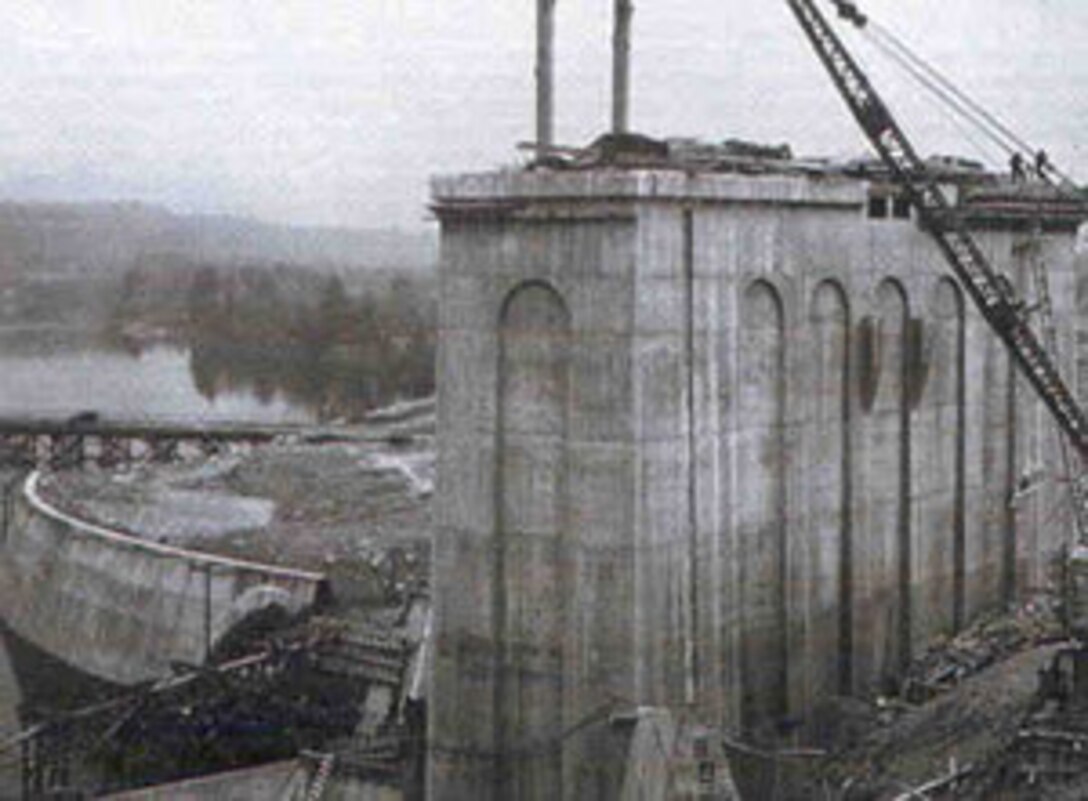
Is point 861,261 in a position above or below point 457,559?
above

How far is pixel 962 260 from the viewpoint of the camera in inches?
1296

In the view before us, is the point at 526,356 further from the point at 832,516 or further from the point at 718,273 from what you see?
the point at 832,516

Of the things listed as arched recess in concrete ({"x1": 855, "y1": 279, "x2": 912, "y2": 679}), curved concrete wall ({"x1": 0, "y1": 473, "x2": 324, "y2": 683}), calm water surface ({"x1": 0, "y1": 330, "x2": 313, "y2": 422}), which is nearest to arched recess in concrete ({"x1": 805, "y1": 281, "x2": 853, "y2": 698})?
arched recess in concrete ({"x1": 855, "y1": 279, "x2": 912, "y2": 679})

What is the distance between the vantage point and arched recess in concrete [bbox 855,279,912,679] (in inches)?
1224

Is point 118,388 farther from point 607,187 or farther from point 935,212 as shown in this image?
point 607,187

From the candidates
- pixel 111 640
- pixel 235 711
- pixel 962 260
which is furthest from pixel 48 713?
pixel 962 260

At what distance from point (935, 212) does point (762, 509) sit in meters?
8.20

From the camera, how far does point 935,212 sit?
3231 cm

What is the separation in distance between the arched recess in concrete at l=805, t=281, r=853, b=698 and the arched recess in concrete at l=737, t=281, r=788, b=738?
1.20m

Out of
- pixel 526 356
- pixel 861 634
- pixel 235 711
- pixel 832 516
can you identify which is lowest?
pixel 235 711

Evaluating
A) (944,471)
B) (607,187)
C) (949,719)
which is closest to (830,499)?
(949,719)

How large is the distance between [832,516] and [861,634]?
2.40 metres

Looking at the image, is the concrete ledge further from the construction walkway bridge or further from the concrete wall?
the construction walkway bridge

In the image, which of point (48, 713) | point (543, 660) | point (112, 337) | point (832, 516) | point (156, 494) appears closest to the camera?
point (543, 660)
